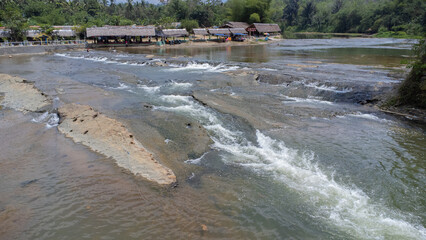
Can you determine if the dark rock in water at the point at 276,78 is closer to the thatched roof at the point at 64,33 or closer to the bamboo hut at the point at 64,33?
the bamboo hut at the point at 64,33

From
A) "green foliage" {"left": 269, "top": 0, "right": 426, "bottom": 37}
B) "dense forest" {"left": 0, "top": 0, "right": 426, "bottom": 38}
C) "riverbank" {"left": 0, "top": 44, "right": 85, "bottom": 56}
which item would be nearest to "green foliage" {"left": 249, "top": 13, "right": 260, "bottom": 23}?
"dense forest" {"left": 0, "top": 0, "right": 426, "bottom": 38}

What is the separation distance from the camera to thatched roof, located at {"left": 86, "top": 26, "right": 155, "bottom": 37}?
4044 centimetres

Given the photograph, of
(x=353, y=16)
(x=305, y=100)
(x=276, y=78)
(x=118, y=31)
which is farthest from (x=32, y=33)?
(x=353, y=16)

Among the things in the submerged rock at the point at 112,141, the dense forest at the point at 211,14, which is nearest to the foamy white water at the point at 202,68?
the submerged rock at the point at 112,141

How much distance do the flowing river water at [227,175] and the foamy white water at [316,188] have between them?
3cm

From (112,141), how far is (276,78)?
38.8 feet

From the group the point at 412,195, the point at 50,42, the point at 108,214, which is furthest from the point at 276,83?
the point at 50,42

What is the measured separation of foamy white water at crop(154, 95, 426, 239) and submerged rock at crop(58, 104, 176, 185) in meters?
1.18

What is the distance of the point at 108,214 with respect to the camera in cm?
471

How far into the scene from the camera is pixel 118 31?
42.2 m

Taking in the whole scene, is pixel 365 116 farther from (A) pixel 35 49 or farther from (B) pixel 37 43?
(B) pixel 37 43

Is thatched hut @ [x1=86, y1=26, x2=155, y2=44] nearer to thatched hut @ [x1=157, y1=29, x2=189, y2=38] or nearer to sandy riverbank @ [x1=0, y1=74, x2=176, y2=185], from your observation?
thatched hut @ [x1=157, y1=29, x2=189, y2=38]

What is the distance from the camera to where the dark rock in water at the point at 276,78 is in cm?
1608

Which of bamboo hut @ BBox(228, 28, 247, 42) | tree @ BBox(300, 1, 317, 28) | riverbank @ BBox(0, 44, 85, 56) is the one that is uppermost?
tree @ BBox(300, 1, 317, 28)
